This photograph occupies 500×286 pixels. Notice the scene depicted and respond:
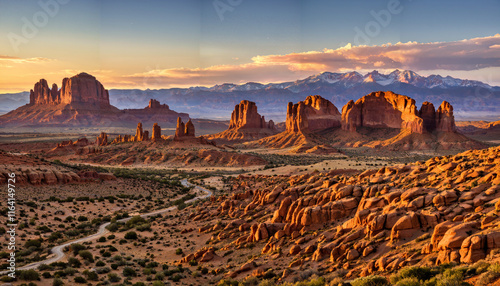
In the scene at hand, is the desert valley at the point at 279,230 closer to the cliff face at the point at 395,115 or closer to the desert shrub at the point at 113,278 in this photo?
the desert shrub at the point at 113,278

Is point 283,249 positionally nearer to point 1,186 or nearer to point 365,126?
point 1,186

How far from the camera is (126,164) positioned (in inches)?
4887

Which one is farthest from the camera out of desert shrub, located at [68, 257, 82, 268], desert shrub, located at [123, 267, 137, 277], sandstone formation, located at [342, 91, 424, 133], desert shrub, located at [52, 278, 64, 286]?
sandstone formation, located at [342, 91, 424, 133]

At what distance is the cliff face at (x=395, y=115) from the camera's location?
543ft

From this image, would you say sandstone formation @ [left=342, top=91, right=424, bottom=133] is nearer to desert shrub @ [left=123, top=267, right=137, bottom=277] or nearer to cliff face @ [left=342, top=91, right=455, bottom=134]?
cliff face @ [left=342, top=91, right=455, bottom=134]

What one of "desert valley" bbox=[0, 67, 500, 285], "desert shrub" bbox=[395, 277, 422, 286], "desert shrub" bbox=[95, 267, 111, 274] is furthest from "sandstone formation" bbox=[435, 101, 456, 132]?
"desert shrub" bbox=[395, 277, 422, 286]

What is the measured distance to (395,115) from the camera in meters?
185

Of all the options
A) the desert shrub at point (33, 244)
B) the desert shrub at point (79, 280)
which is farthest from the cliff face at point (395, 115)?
the desert shrub at point (79, 280)

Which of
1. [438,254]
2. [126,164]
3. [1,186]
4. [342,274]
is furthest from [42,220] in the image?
[126,164]

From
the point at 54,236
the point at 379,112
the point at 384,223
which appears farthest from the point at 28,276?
the point at 379,112

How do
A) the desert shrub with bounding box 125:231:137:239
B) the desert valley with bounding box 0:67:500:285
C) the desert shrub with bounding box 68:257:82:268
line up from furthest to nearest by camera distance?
1. the desert shrub with bounding box 125:231:137:239
2. the desert shrub with bounding box 68:257:82:268
3. the desert valley with bounding box 0:67:500:285

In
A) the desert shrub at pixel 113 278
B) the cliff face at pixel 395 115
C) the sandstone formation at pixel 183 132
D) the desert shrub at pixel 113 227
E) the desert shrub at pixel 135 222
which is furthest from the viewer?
the cliff face at pixel 395 115

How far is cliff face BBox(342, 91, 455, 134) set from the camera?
166m

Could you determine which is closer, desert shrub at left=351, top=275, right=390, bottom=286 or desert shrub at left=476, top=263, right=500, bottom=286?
desert shrub at left=476, top=263, right=500, bottom=286
